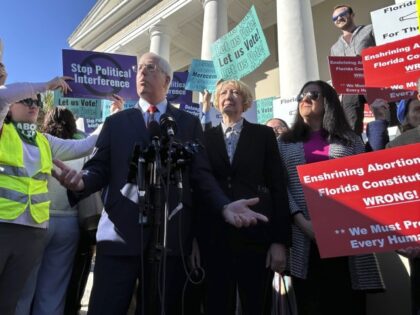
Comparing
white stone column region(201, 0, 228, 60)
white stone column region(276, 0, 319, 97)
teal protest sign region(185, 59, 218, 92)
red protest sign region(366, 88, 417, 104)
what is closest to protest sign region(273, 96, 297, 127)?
teal protest sign region(185, 59, 218, 92)

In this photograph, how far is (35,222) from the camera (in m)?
2.46

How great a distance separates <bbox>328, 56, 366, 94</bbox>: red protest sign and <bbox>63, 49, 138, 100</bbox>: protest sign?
2.32 metres

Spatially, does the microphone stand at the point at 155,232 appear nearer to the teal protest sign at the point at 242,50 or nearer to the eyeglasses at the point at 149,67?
the eyeglasses at the point at 149,67

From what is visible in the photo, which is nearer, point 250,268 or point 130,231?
point 130,231

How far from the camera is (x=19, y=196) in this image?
242cm

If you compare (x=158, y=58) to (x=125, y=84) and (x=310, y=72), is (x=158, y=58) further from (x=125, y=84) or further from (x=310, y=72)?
(x=310, y=72)

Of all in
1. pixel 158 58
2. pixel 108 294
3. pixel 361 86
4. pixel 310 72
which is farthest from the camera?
pixel 310 72

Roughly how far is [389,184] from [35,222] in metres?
2.02

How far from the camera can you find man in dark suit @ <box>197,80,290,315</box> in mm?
2383

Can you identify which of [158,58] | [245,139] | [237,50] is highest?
[237,50]

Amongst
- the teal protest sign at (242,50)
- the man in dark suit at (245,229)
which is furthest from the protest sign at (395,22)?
the man in dark suit at (245,229)

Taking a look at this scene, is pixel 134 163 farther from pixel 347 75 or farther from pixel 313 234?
pixel 347 75

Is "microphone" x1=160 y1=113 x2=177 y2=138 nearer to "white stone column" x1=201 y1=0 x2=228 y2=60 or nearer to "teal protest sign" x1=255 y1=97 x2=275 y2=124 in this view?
"teal protest sign" x1=255 y1=97 x2=275 y2=124

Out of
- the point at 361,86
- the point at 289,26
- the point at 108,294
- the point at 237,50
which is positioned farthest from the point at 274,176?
the point at 289,26
